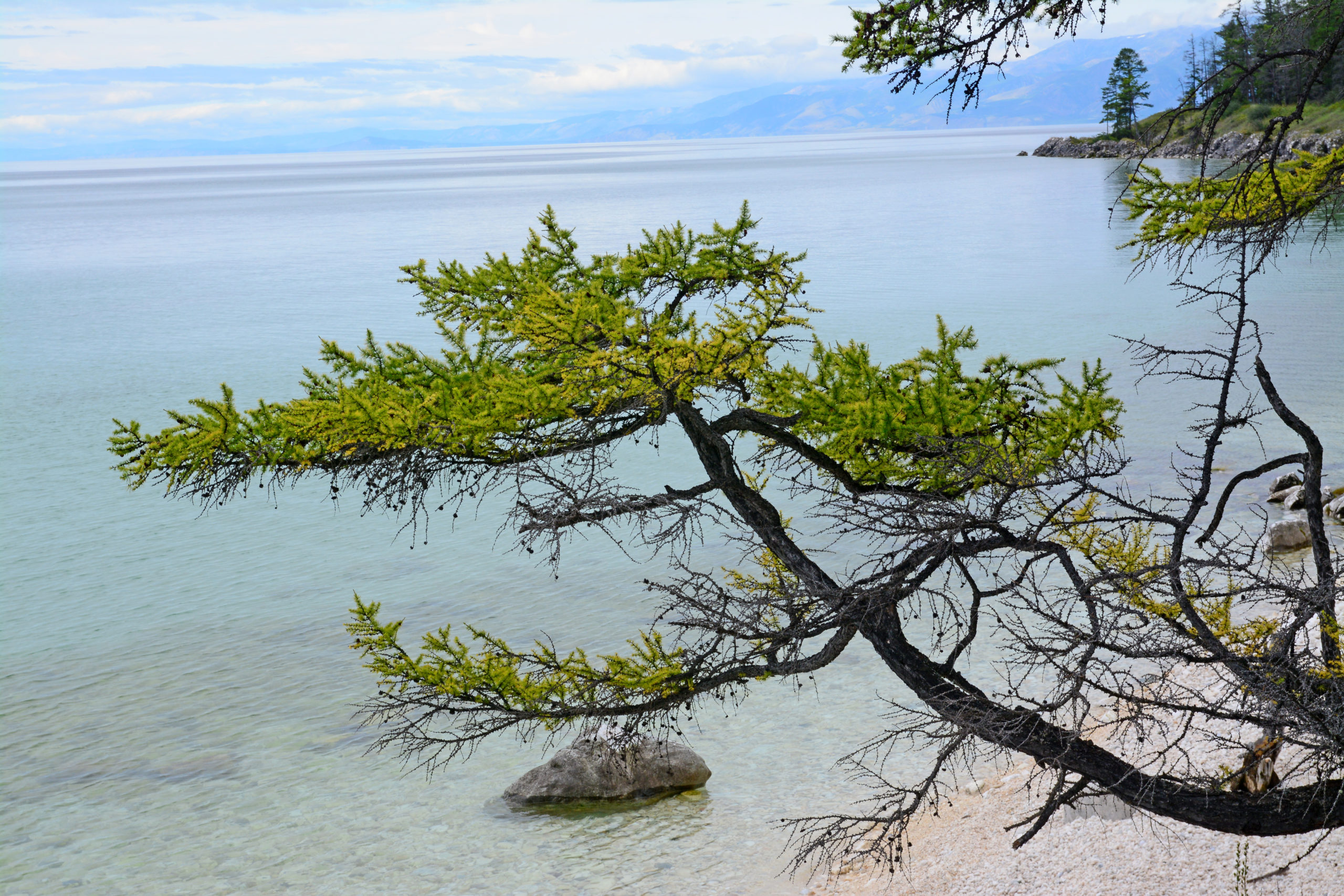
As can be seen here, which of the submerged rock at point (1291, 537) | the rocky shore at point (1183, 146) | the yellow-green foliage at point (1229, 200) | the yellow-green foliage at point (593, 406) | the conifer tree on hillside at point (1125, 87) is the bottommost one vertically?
the submerged rock at point (1291, 537)

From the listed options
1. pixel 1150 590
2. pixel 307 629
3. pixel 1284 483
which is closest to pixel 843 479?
pixel 1150 590

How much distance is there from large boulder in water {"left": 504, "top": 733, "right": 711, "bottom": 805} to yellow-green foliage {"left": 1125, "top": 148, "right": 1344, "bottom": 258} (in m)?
6.69

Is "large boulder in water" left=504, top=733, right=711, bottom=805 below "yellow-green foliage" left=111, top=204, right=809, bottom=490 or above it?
below

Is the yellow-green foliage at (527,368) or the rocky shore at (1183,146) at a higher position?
the rocky shore at (1183,146)

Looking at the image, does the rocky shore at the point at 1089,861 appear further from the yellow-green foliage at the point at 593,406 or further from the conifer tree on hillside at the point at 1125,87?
the conifer tree on hillside at the point at 1125,87

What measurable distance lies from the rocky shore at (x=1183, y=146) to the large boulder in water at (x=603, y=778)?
714 cm

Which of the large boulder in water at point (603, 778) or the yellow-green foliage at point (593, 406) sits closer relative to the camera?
the yellow-green foliage at point (593, 406)

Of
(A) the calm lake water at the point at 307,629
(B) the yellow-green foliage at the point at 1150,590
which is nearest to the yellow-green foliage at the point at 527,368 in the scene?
(B) the yellow-green foliage at the point at 1150,590

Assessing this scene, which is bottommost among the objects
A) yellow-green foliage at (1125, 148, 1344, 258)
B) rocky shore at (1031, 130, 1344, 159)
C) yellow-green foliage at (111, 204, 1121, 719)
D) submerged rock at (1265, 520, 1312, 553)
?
submerged rock at (1265, 520, 1312, 553)

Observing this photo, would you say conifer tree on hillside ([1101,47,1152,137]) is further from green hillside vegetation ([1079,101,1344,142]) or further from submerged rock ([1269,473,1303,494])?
submerged rock ([1269,473,1303,494])

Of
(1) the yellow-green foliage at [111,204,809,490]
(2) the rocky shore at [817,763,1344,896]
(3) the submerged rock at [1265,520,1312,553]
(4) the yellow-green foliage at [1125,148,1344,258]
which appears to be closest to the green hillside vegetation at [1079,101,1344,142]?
(3) the submerged rock at [1265,520,1312,553]

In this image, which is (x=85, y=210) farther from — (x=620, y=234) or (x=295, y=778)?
(x=295, y=778)

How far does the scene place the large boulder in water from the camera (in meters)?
11.9

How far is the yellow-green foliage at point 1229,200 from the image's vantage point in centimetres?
762
